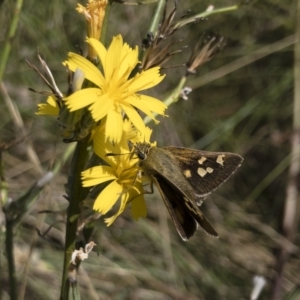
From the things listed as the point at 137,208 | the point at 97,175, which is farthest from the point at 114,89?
the point at 137,208

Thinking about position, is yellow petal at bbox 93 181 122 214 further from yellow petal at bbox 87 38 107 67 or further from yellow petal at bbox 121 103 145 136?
yellow petal at bbox 87 38 107 67

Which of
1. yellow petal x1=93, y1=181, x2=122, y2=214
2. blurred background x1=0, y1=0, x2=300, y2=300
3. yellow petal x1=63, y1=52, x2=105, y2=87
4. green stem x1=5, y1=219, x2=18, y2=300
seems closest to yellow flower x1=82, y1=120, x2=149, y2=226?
yellow petal x1=93, y1=181, x2=122, y2=214

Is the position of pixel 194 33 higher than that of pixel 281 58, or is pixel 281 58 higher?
pixel 194 33

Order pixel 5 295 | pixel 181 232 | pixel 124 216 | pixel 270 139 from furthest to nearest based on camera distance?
1. pixel 270 139
2. pixel 124 216
3. pixel 5 295
4. pixel 181 232

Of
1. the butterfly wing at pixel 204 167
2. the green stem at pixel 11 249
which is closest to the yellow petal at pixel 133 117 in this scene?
the butterfly wing at pixel 204 167

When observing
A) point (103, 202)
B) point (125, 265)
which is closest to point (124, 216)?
point (125, 265)

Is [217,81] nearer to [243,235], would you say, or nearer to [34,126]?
[243,235]

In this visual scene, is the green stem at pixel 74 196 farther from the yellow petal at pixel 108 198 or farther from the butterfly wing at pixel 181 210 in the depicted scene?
the butterfly wing at pixel 181 210

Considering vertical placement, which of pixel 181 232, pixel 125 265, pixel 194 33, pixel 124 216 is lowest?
pixel 181 232
